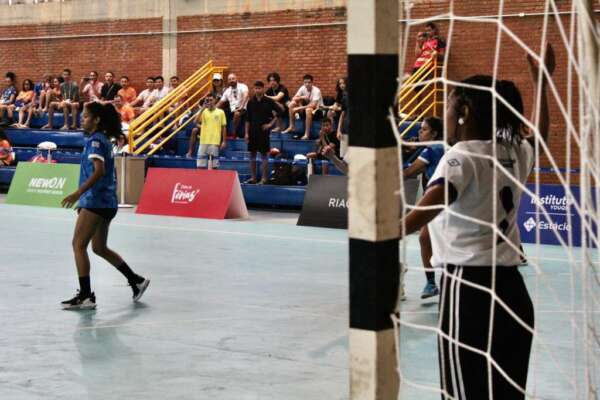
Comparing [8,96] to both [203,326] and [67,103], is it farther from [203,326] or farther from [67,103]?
[203,326]

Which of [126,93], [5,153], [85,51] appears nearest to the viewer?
[5,153]

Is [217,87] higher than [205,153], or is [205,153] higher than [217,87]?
[217,87]

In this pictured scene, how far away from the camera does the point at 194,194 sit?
71.2 feet

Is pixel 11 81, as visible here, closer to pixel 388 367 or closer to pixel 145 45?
pixel 145 45

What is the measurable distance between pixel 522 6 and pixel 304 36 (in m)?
6.85

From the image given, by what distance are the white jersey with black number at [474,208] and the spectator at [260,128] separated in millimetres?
19519

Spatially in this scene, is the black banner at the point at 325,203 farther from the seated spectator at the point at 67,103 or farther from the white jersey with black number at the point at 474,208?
the white jersey with black number at the point at 474,208

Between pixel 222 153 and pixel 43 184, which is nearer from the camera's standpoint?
pixel 43 184

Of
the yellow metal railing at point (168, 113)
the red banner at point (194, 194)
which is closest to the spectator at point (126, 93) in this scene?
the yellow metal railing at point (168, 113)

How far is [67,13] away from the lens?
3428cm

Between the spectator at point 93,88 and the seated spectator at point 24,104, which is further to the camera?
the seated spectator at point 24,104

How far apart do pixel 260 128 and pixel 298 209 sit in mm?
2102

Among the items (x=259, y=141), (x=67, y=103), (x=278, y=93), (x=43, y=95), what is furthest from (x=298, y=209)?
(x=43, y=95)

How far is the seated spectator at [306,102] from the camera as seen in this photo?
85.1 feet
